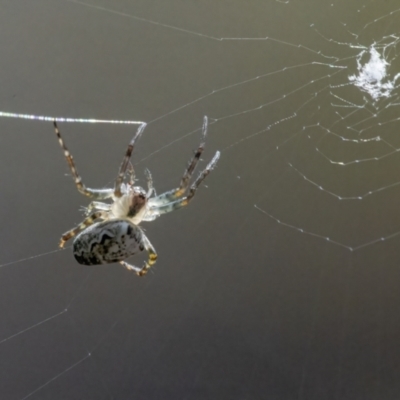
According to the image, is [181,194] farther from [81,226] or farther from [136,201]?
[81,226]

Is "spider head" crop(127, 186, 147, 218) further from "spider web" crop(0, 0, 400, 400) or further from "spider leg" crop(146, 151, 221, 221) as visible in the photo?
"spider web" crop(0, 0, 400, 400)

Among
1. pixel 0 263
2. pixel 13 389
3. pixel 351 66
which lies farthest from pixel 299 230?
pixel 13 389

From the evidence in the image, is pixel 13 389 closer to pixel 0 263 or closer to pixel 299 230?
pixel 0 263

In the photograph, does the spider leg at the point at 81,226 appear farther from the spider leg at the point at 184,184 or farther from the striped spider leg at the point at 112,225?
the spider leg at the point at 184,184

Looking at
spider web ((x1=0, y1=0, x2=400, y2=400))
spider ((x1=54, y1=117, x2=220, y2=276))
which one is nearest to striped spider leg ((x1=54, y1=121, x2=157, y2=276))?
spider ((x1=54, y1=117, x2=220, y2=276))

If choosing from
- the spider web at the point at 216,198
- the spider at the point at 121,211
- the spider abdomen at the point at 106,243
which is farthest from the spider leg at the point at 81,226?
the spider web at the point at 216,198

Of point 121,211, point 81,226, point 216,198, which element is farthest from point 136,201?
point 216,198

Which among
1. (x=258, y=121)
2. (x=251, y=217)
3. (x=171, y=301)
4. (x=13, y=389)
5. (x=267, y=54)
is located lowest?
(x=13, y=389)

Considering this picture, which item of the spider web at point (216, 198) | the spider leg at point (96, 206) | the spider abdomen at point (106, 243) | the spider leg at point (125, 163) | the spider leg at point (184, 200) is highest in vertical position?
the spider web at point (216, 198)
